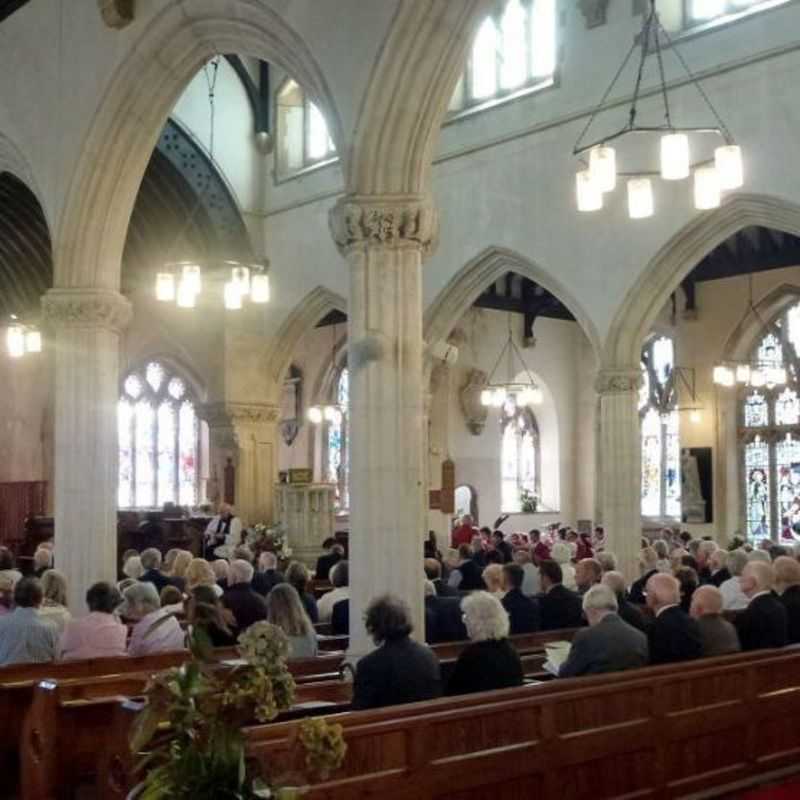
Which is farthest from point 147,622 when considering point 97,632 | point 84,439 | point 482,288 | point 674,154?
point 482,288

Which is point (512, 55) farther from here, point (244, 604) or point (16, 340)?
point (244, 604)

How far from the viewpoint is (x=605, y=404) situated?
16578 mm

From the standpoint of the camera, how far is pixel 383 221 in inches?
333

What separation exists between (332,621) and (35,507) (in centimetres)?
1429

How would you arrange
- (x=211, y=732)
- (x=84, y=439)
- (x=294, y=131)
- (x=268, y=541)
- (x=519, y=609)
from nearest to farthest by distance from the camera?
1. (x=211, y=732)
2. (x=519, y=609)
3. (x=84, y=439)
4. (x=268, y=541)
5. (x=294, y=131)

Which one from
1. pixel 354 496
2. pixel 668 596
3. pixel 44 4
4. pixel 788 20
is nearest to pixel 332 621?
pixel 354 496

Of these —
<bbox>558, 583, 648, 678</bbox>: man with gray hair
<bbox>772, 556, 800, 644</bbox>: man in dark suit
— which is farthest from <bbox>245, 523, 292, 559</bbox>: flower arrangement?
<bbox>558, 583, 648, 678</bbox>: man with gray hair

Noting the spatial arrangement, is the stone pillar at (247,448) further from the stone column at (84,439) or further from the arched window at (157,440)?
the stone column at (84,439)

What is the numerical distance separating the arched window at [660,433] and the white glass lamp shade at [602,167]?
13668 millimetres

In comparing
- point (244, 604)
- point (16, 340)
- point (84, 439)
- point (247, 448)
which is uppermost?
point (16, 340)

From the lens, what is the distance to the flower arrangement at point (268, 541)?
16.3 metres

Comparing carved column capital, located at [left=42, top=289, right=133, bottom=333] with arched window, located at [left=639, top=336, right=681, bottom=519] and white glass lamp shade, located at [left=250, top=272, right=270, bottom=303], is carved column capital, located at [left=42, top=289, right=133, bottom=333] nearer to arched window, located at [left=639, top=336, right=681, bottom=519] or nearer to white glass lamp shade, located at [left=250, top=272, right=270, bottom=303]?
white glass lamp shade, located at [left=250, top=272, right=270, bottom=303]

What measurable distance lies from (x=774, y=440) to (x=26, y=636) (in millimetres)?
16914

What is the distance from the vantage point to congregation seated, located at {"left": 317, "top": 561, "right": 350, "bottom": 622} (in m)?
10.1
